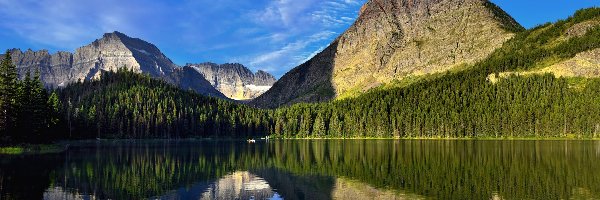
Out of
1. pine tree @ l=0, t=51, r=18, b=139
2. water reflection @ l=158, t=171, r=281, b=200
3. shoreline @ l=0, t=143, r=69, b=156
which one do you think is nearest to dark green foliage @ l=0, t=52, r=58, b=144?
pine tree @ l=0, t=51, r=18, b=139

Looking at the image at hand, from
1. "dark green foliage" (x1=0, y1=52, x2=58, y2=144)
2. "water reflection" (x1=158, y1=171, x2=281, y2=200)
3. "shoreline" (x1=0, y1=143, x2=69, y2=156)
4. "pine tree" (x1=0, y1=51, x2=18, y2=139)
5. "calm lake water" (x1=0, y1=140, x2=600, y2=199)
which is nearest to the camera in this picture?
"calm lake water" (x1=0, y1=140, x2=600, y2=199)

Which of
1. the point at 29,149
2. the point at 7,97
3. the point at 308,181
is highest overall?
the point at 7,97

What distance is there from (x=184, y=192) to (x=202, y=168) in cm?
2906

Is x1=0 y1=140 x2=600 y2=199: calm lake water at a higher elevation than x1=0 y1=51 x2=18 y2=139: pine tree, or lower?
lower

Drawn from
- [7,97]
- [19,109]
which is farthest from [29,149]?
[7,97]

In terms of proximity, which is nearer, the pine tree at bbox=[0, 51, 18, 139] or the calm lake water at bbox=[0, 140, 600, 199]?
the calm lake water at bbox=[0, 140, 600, 199]

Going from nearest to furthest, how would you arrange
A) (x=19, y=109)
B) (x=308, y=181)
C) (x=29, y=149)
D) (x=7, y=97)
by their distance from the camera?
(x=308, y=181)
(x=7, y=97)
(x=19, y=109)
(x=29, y=149)

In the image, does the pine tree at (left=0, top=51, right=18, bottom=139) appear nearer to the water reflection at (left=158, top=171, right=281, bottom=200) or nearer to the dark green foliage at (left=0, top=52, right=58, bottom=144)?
the dark green foliage at (left=0, top=52, right=58, bottom=144)

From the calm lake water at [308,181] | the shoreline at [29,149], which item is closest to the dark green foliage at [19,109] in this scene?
the shoreline at [29,149]

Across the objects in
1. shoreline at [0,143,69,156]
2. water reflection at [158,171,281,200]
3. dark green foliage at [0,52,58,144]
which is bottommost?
water reflection at [158,171,281,200]

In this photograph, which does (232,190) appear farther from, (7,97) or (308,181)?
(7,97)

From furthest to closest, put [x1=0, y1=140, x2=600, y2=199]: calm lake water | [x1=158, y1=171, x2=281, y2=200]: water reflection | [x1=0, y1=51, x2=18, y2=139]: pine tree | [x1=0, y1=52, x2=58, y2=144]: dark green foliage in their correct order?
[x1=0, y1=52, x2=58, y2=144]: dark green foliage
[x1=0, y1=51, x2=18, y2=139]: pine tree
[x1=158, y1=171, x2=281, y2=200]: water reflection
[x1=0, y1=140, x2=600, y2=199]: calm lake water

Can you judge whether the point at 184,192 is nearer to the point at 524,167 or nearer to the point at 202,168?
the point at 202,168

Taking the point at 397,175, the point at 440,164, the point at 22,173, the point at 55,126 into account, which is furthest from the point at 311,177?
the point at 55,126
